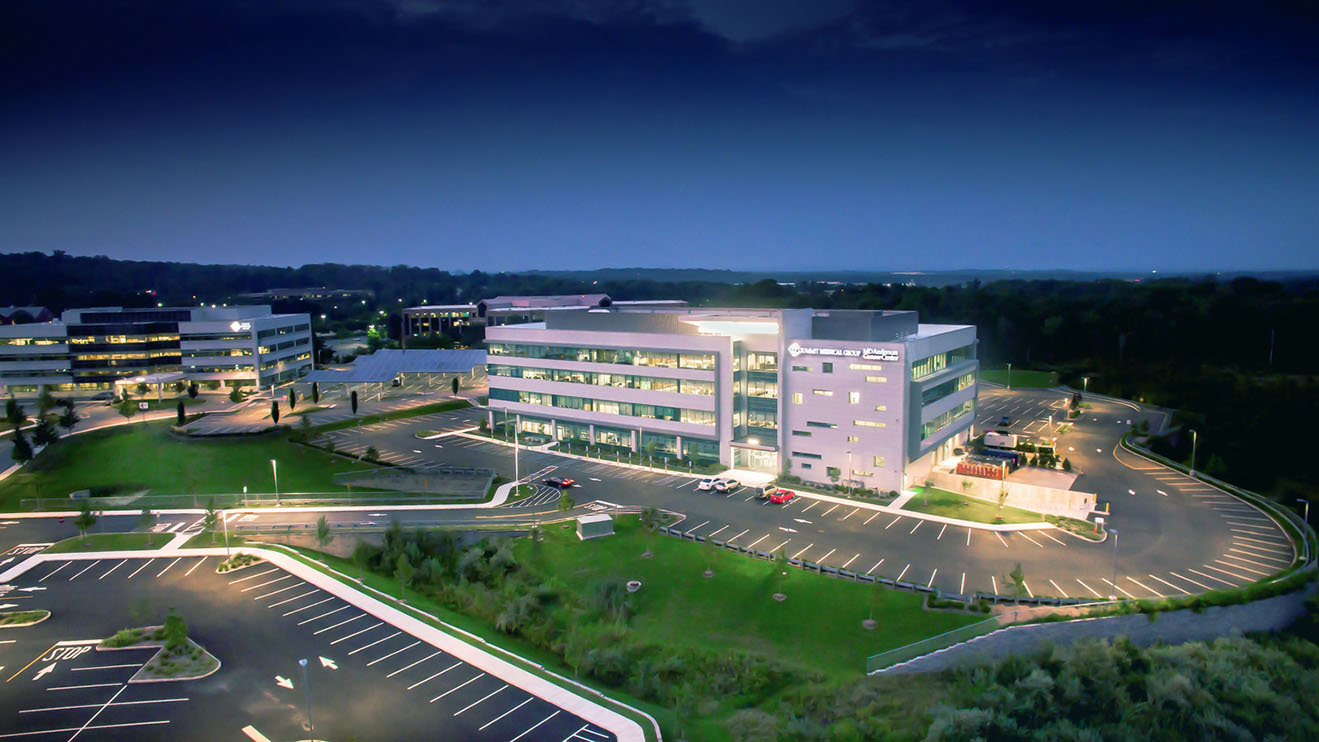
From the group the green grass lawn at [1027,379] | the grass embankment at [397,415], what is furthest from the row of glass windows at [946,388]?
the grass embankment at [397,415]

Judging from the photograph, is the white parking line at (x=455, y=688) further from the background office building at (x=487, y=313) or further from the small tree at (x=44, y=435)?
the background office building at (x=487, y=313)

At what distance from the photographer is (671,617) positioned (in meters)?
33.0

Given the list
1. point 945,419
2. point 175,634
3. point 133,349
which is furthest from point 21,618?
point 133,349

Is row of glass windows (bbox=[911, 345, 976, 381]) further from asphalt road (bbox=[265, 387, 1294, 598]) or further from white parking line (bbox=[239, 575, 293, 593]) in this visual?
white parking line (bbox=[239, 575, 293, 593])

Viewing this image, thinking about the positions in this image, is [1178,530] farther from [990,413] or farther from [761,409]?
[990,413]

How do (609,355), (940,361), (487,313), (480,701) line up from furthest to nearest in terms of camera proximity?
(487,313) → (609,355) → (940,361) → (480,701)

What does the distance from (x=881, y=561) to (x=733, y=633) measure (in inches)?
405

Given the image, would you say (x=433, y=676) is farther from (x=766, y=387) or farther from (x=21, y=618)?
(x=766, y=387)

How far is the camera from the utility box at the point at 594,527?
4209 cm

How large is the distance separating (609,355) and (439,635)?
33.8 meters

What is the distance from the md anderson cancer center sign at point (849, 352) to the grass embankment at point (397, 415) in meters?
46.4

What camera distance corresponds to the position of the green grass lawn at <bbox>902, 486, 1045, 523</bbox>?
142 feet

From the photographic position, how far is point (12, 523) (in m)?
47.0

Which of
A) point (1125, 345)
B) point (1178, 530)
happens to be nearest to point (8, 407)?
point (1178, 530)
